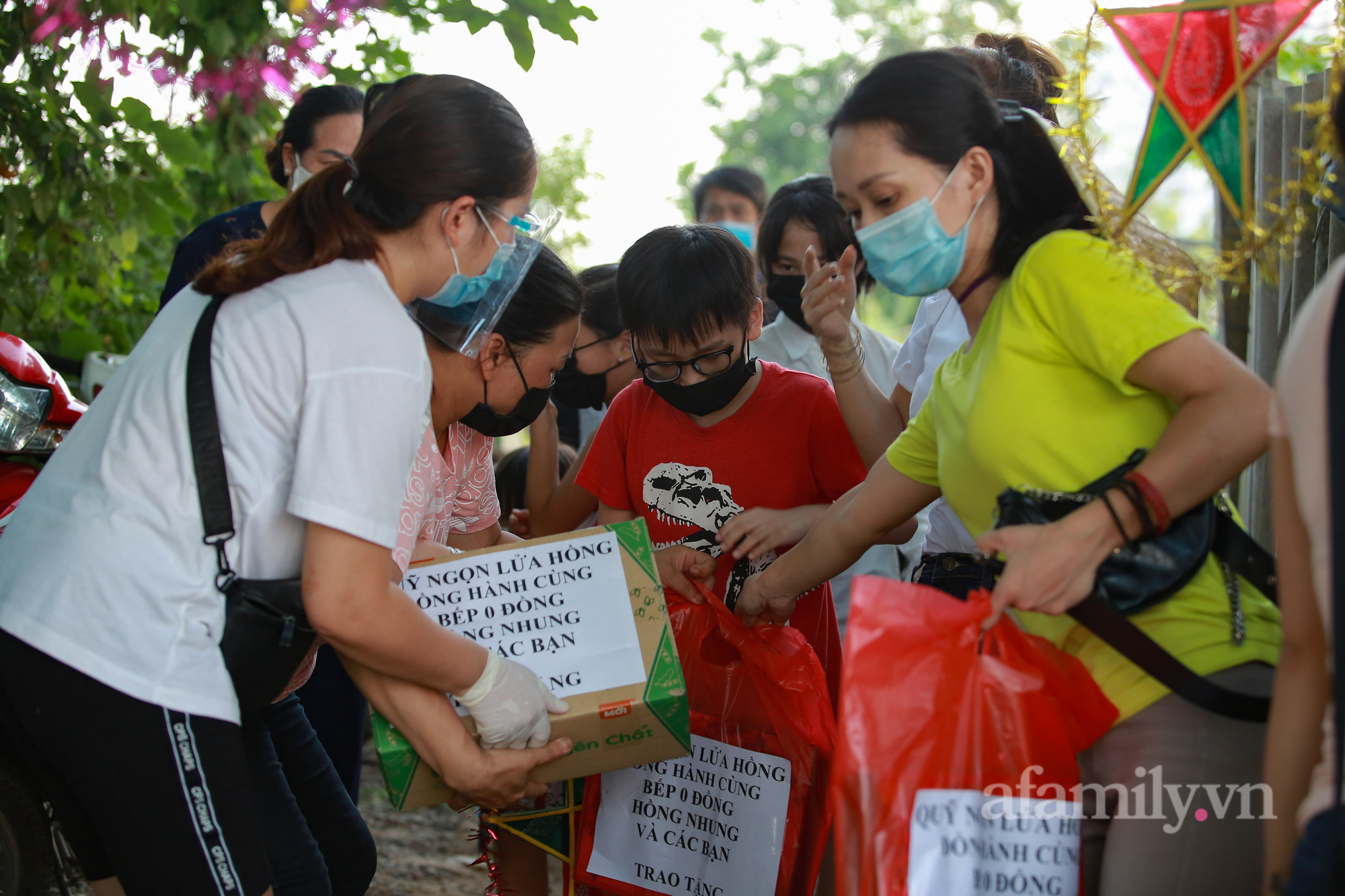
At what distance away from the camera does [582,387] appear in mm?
3287

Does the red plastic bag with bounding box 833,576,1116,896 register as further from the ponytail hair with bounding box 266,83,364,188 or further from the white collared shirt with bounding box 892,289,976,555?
the ponytail hair with bounding box 266,83,364,188

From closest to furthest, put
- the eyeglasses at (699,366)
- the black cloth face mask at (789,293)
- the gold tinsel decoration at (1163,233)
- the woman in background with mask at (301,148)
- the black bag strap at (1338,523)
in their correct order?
the black bag strap at (1338,523) → the gold tinsel decoration at (1163,233) → the eyeglasses at (699,366) → the woman in background with mask at (301,148) → the black cloth face mask at (789,293)

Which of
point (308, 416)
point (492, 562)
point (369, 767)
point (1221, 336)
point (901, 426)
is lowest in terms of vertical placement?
point (369, 767)

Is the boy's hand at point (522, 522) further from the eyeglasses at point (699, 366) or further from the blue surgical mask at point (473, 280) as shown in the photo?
the blue surgical mask at point (473, 280)

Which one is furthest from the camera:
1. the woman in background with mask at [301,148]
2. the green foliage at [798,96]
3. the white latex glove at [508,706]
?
the green foliage at [798,96]

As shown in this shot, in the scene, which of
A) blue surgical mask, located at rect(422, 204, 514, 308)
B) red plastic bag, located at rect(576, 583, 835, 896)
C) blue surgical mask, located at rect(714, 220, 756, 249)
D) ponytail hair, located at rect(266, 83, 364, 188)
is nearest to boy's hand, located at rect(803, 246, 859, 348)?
red plastic bag, located at rect(576, 583, 835, 896)

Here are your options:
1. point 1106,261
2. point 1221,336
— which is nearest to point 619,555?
point 1106,261

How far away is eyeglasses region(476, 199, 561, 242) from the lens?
1776mm

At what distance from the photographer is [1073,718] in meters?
1.49

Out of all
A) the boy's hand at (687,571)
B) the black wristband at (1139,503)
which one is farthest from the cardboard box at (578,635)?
the black wristband at (1139,503)

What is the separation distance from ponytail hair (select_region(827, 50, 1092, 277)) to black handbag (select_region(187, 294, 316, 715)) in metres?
1.09

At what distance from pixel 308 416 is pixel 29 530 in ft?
1.58

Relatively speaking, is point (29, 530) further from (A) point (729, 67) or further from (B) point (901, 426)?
(A) point (729, 67)

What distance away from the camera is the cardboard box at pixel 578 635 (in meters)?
1.91
